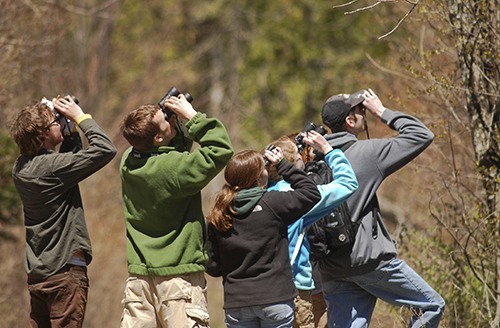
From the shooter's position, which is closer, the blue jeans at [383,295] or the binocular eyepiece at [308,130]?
the blue jeans at [383,295]

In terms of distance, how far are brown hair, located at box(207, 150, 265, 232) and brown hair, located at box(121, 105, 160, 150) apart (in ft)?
1.69

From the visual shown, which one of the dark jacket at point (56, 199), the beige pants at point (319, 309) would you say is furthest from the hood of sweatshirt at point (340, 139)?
the dark jacket at point (56, 199)

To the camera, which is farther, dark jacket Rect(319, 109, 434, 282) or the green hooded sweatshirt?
dark jacket Rect(319, 109, 434, 282)

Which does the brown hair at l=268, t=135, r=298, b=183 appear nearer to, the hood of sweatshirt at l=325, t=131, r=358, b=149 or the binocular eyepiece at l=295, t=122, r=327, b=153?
the binocular eyepiece at l=295, t=122, r=327, b=153

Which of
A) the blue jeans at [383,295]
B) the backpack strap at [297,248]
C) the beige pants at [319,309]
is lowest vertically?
the beige pants at [319,309]

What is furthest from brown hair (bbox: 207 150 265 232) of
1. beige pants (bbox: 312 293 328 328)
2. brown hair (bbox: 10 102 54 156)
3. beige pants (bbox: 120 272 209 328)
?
A: beige pants (bbox: 312 293 328 328)

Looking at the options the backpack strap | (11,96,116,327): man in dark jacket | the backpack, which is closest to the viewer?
(11,96,116,327): man in dark jacket

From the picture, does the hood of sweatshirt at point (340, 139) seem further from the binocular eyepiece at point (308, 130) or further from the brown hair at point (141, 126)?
the brown hair at point (141, 126)

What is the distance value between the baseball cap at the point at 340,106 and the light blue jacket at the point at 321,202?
35 centimetres

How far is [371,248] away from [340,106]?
98cm

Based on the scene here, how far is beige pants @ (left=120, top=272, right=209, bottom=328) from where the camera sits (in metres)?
6.56

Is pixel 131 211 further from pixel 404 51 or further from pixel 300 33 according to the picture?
pixel 300 33

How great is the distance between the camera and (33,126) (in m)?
6.80

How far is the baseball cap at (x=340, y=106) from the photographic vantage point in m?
7.20
